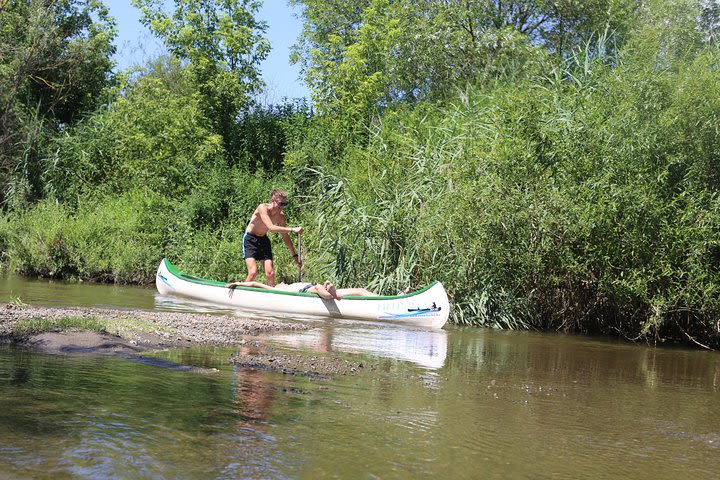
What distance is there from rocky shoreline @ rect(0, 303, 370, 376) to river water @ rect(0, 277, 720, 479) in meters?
0.32

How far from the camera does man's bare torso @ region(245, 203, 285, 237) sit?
51.3 ft

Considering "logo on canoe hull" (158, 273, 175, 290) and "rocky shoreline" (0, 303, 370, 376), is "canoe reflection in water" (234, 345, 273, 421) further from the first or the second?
"logo on canoe hull" (158, 273, 175, 290)

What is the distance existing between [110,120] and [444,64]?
11.0m

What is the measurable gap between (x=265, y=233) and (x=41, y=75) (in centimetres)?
1914

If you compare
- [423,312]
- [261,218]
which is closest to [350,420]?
[423,312]

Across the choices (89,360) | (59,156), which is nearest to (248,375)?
(89,360)

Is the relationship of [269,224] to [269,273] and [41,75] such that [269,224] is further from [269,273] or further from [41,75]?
[41,75]

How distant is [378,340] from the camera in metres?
11.3

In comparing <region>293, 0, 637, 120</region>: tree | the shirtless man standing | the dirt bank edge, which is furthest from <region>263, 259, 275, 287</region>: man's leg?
<region>293, 0, 637, 120</region>: tree

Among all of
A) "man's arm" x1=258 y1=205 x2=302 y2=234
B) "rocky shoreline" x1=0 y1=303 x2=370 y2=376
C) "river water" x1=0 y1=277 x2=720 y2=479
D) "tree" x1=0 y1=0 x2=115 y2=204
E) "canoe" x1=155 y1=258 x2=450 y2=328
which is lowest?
"river water" x1=0 y1=277 x2=720 y2=479

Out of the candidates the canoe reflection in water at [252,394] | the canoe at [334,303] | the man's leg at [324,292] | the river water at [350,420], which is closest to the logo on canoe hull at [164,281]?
the canoe at [334,303]

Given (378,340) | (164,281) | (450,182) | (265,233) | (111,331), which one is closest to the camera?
(111,331)

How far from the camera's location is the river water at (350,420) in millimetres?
4684

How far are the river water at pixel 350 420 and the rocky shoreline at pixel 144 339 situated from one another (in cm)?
32
